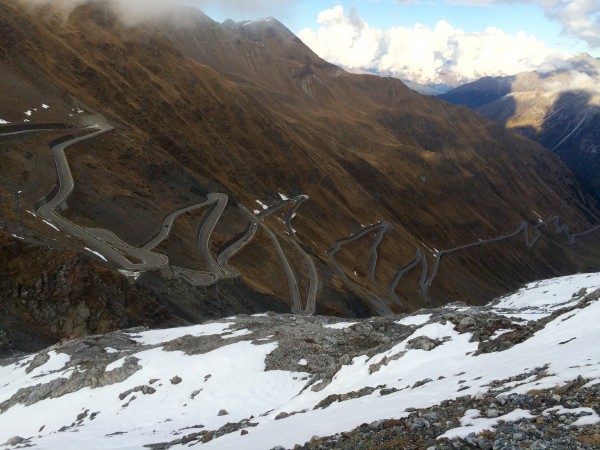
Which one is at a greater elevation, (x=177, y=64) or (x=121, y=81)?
(x=177, y=64)

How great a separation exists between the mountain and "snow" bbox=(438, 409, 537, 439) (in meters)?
44.8

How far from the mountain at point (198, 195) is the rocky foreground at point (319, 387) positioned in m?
19.7

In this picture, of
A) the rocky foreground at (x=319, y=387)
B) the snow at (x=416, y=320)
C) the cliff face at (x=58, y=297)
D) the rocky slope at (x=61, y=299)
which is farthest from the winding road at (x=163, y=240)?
the snow at (x=416, y=320)

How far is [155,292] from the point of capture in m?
57.2

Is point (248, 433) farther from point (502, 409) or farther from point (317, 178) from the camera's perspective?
point (317, 178)

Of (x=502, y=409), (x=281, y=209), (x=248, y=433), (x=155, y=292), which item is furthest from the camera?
(x=281, y=209)

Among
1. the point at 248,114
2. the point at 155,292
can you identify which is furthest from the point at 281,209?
the point at 155,292

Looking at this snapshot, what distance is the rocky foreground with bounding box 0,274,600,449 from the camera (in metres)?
12.4

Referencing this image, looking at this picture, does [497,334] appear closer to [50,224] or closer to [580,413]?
[580,413]

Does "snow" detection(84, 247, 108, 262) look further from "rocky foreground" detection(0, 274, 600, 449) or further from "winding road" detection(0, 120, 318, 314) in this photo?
"rocky foreground" detection(0, 274, 600, 449)

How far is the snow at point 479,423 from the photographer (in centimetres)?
1157

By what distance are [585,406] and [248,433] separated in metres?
10.8

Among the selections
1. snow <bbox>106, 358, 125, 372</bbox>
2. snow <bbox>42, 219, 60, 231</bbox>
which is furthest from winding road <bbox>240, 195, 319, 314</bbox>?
snow <bbox>106, 358, 125, 372</bbox>

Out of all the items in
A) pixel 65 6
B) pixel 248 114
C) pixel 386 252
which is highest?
pixel 65 6
